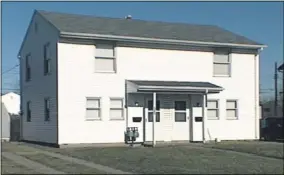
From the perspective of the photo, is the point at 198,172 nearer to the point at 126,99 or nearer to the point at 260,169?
the point at 260,169

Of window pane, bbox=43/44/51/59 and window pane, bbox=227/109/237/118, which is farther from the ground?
window pane, bbox=43/44/51/59

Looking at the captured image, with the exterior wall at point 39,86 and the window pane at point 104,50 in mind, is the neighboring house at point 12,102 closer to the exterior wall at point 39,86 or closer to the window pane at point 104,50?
the exterior wall at point 39,86

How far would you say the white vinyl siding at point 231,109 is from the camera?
28141 millimetres

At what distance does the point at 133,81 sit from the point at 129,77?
396 mm

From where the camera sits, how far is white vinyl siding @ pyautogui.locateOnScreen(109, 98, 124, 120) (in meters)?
25.3

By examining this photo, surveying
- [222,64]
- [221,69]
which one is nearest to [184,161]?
[221,69]

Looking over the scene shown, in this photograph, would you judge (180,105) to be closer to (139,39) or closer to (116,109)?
(116,109)

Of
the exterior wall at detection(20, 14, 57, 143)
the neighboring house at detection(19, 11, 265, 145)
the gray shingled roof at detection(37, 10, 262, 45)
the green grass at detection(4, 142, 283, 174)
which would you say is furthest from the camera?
the gray shingled roof at detection(37, 10, 262, 45)

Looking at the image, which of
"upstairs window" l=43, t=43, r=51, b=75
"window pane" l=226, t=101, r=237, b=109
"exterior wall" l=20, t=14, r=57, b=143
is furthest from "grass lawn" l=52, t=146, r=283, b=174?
"window pane" l=226, t=101, r=237, b=109

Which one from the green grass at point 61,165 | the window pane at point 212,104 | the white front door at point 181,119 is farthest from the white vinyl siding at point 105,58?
the green grass at point 61,165

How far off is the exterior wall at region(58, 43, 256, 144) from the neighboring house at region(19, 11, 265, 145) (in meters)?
0.05

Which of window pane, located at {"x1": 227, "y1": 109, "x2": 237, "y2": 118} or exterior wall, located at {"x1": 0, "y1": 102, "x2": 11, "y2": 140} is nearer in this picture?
window pane, located at {"x1": 227, "y1": 109, "x2": 237, "y2": 118}

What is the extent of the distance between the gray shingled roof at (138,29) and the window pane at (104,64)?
4.16ft

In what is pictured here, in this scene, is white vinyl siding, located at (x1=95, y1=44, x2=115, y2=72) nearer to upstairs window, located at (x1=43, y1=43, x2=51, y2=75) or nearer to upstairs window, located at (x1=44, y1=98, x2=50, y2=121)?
upstairs window, located at (x1=43, y1=43, x2=51, y2=75)
